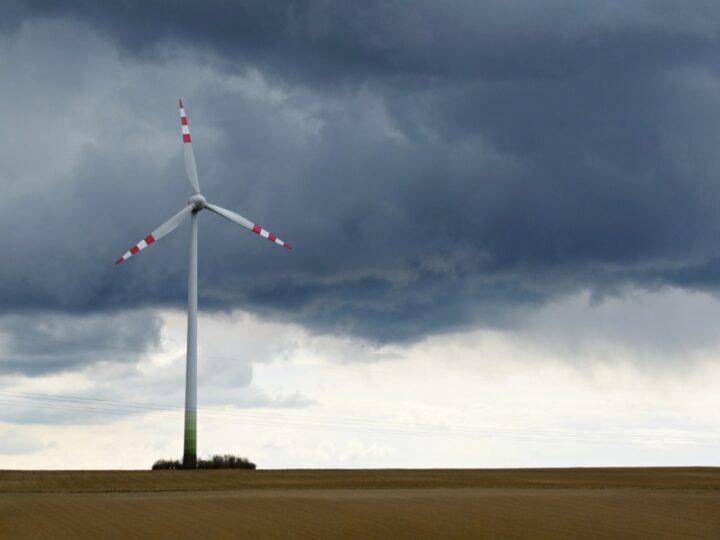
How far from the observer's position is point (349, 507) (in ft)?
208

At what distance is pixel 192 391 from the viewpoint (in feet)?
359

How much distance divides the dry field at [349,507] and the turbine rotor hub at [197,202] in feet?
96.0

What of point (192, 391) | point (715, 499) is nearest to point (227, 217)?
point (192, 391)

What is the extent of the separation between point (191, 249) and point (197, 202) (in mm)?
5412

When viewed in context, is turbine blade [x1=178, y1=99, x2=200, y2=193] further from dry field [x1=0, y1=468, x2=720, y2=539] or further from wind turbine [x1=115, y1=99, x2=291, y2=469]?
dry field [x1=0, y1=468, x2=720, y2=539]

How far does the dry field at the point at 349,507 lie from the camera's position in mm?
52438

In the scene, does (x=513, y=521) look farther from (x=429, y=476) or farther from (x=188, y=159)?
(x=188, y=159)

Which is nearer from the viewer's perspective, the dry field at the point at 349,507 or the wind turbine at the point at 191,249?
the dry field at the point at 349,507

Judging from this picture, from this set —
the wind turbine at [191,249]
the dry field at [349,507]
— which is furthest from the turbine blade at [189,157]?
the dry field at [349,507]

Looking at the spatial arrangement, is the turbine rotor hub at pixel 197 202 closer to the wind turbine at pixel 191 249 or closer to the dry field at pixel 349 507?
the wind turbine at pixel 191 249

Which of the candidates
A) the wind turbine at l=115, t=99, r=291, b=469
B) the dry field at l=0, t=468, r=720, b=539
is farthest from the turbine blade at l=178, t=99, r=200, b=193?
the dry field at l=0, t=468, r=720, b=539

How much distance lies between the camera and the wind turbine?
359 ft

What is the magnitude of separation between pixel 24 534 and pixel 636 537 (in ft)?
94.4

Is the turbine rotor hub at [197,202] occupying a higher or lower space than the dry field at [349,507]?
higher
